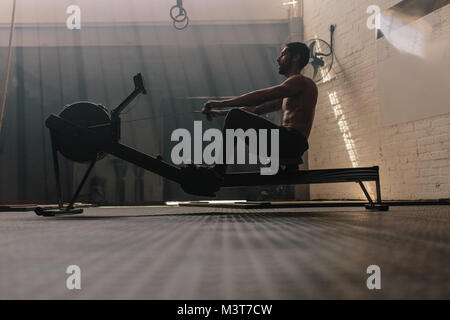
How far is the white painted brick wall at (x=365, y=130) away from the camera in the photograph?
3.54m

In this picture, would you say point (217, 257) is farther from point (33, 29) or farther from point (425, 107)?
point (33, 29)

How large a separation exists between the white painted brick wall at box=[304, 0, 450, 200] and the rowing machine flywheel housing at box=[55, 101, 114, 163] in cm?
279

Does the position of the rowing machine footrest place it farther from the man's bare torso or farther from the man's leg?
the man's bare torso

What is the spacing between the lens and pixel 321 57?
196 inches

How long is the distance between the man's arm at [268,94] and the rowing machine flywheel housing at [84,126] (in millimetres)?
676

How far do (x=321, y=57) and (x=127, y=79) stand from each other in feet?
10.8

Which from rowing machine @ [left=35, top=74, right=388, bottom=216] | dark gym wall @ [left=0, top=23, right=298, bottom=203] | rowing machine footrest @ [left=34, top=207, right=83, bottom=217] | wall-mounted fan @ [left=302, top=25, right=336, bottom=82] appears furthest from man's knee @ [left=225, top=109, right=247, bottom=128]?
dark gym wall @ [left=0, top=23, right=298, bottom=203]

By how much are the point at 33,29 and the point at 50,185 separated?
256 centimetres

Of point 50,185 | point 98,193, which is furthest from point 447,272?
point 50,185

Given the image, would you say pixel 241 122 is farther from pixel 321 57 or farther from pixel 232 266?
pixel 321 57

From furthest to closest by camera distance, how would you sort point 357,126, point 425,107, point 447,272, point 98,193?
1. point 98,193
2. point 357,126
3. point 425,107
4. point 447,272

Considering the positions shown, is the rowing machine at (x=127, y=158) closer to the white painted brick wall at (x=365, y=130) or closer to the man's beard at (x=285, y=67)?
the man's beard at (x=285, y=67)

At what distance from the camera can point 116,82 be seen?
259 inches

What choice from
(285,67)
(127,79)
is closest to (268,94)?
(285,67)
